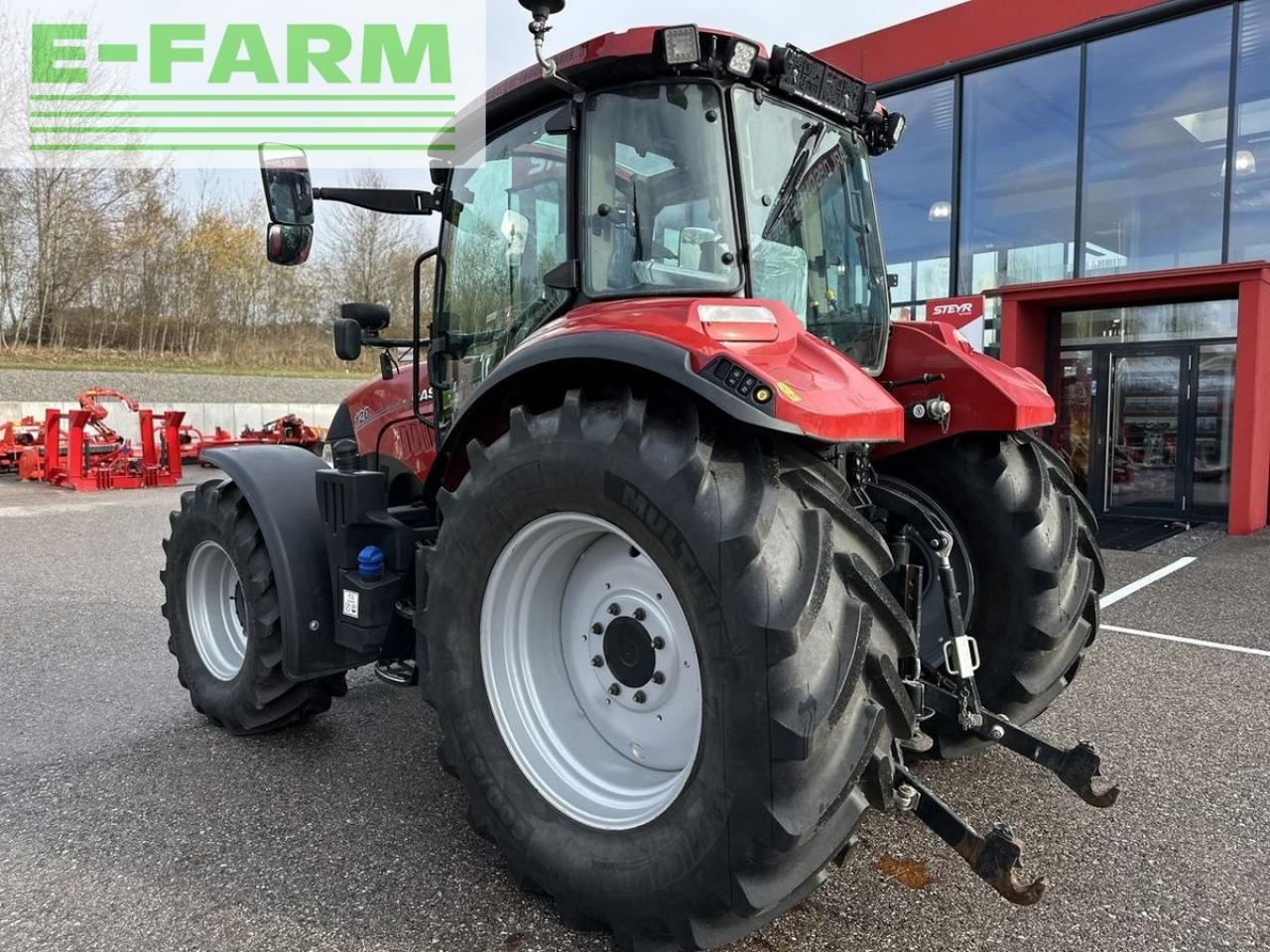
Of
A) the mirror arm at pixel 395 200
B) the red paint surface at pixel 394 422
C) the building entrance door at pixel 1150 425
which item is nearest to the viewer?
the mirror arm at pixel 395 200

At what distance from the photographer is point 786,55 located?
246 centimetres

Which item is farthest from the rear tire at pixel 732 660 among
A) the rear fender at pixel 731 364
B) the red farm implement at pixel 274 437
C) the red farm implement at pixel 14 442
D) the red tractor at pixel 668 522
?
the red farm implement at pixel 14 442

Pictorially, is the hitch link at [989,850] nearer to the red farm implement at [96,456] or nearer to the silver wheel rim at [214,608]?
the silver wheel rim at [214,608]

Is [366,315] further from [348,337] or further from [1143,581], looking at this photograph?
[1143,581]

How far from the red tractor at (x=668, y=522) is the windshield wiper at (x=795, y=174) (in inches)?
0.6

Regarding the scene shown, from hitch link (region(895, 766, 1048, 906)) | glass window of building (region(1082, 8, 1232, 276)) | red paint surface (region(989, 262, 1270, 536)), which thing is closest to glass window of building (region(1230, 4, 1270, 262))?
glass window of building (region(1082, 8, 1232, 276))

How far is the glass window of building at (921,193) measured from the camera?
12.2m

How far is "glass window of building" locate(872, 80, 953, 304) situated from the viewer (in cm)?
1223

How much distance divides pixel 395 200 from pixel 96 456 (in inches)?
459

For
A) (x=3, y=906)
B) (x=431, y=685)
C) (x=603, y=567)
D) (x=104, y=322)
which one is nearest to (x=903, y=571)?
(x=603, y=567)

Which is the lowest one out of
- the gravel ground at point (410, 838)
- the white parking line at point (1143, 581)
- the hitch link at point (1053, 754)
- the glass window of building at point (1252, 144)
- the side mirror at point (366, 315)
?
the white parking line at point (1143, 581)

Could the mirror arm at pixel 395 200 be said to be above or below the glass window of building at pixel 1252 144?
below

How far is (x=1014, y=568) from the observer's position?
9.39 ft

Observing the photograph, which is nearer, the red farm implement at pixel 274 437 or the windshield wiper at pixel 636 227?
the windshield wiper at pixel 636 227
